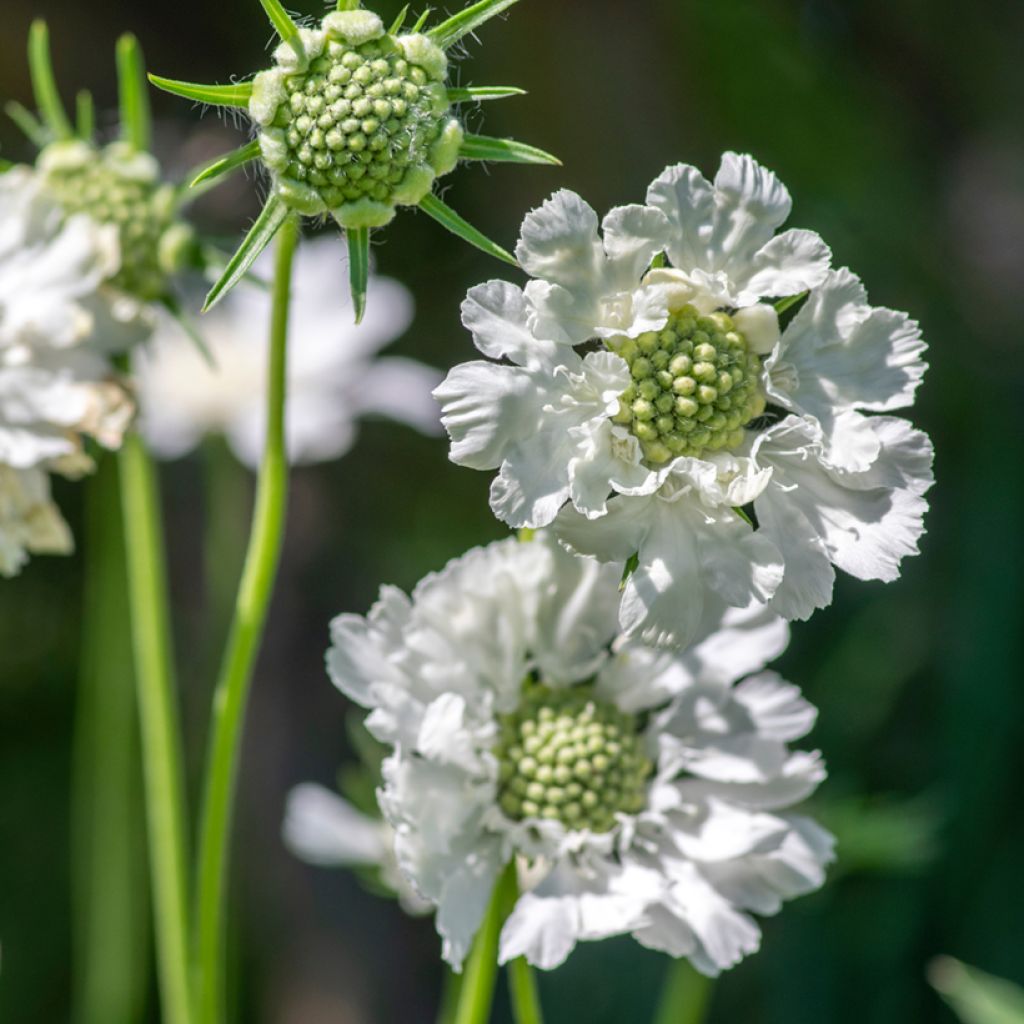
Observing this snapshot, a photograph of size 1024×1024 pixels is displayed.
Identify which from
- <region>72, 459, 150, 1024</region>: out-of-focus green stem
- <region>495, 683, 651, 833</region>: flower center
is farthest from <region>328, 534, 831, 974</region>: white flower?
<region>72, 459, 150, 1024</region>: out-of-focus green stem

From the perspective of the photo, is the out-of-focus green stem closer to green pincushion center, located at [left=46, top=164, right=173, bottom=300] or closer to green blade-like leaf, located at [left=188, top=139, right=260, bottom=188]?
green pincushion center, located at [left=46, top=164, right=173, bottom=300]

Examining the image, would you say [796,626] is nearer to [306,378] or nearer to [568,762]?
[306,378]

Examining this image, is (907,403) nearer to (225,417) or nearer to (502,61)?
(225,417)

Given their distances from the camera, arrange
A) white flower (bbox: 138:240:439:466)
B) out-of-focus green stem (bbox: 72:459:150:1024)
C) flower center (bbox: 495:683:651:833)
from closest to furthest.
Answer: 1. flower center (bbox: 495:683:651:833)
2. out-of-focus green stem (bbox: 72:459:150:1024)
3. white flower (bbox: 138:240:439:466)

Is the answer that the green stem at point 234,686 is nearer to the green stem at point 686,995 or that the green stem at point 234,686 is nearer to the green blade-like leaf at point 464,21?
the green blade-like leaf at point 464,21

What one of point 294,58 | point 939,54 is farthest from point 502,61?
point 294,58

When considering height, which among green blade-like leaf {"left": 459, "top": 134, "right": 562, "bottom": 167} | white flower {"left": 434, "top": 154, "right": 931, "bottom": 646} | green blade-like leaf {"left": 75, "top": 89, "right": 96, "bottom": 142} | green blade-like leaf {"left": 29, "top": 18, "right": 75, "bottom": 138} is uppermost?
green blade-like leaf {"left": 29, "top": 18, "right": 75, "bottom": 138}

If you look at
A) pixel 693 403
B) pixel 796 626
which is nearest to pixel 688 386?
pixel 693 403

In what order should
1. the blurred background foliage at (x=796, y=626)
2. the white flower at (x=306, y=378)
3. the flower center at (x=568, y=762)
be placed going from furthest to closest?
the blurred background foliage at (x=796, y=626), the white flower at (x=306, y=378), the flower center at (x=568, y=762)

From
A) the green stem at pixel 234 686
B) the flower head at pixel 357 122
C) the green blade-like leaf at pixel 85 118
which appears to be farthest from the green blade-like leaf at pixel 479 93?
the green blade-like leaf at pixel 85 118
